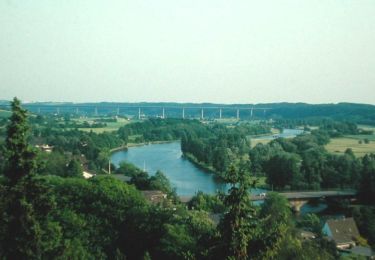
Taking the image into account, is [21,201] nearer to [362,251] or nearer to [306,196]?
[362,251]

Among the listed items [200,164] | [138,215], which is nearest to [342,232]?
[138,215]

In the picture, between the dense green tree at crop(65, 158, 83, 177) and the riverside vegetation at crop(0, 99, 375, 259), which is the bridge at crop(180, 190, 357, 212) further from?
the dense green tree at crop(65, 158, 83, 177)

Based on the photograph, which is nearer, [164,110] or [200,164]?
[200,164]

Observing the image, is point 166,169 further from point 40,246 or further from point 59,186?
point 40,246

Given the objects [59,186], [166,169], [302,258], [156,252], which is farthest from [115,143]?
[302,258]

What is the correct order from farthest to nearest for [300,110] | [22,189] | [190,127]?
[300,110]
[190,127]
[22,189]

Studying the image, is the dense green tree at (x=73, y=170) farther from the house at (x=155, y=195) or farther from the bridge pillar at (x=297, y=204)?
the bridge pillar at (x=297, y=204)
